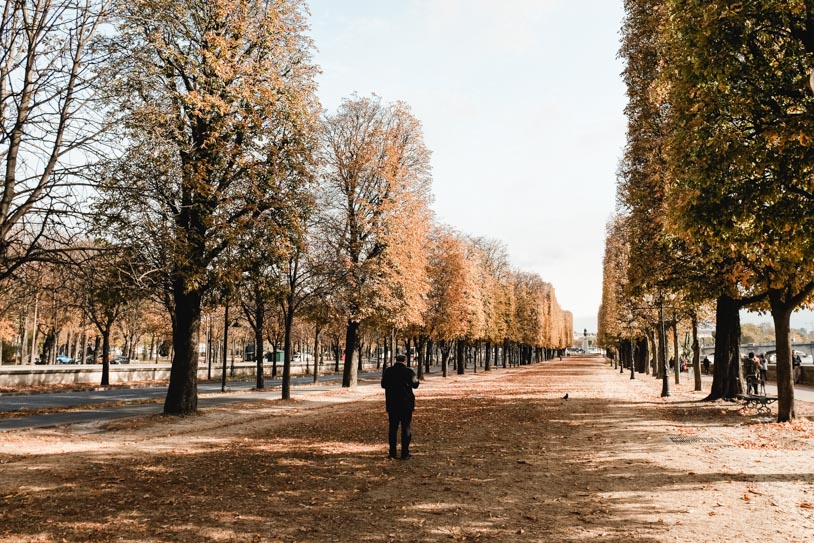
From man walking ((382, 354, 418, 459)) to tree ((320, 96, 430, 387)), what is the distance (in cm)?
1696

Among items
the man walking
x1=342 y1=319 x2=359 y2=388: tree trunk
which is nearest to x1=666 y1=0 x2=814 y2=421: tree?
the man walking

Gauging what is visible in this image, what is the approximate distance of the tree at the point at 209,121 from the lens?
52.5ft

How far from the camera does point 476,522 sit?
22.9ft

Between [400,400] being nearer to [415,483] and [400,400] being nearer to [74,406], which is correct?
[415,483]

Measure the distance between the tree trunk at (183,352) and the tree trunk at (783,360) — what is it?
17.5 meters

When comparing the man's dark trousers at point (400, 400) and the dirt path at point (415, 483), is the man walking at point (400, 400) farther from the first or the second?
the dirt path at point (415, 483)

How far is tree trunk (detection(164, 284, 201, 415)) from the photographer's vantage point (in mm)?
18438

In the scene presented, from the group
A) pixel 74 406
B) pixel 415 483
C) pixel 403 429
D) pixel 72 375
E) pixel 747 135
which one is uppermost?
pixel 747 135

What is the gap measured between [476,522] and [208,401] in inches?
812

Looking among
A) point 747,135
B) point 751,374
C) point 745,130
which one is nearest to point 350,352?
point 751,374

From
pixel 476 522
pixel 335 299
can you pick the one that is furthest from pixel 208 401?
pixel 476 522

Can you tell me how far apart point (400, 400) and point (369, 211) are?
20.9 meters

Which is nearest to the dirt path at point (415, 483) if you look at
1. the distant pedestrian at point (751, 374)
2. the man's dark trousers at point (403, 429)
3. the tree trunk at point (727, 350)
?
the man's dark trousers at point (403, 429)

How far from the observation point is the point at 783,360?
16094 mm
